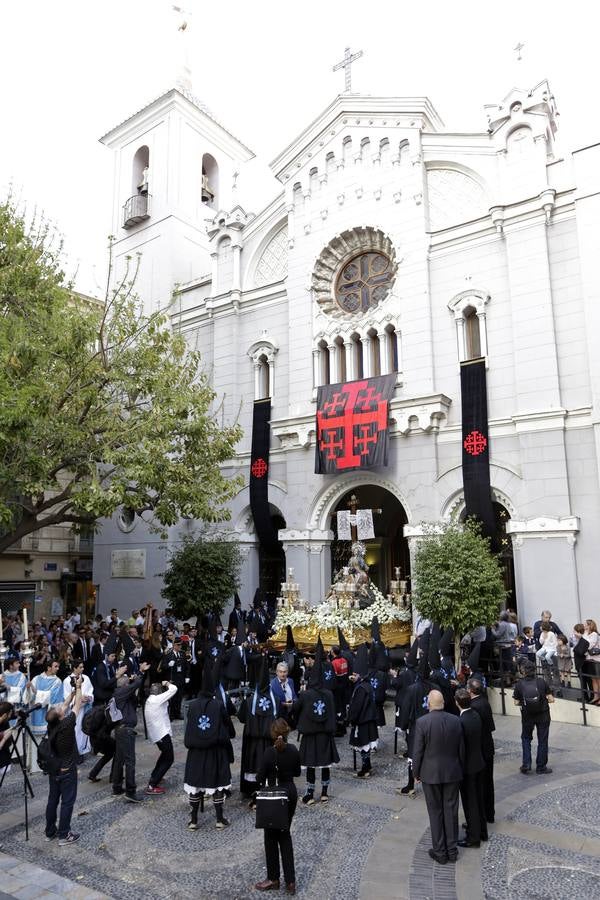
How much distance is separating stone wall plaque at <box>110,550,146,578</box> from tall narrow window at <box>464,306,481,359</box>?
601 inches

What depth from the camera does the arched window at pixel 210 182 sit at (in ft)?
108

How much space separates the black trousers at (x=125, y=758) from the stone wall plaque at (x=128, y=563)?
1765 centimetres

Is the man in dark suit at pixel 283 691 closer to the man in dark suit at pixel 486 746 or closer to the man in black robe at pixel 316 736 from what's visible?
the man in black robe at pixel 316 736

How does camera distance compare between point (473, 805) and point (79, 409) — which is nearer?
point (473, 805)

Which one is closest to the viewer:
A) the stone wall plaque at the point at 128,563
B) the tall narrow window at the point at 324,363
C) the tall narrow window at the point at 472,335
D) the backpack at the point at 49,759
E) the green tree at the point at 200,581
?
the backpack at the point at 49,759

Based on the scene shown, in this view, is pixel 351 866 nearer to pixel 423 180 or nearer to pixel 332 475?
pixel 332 475

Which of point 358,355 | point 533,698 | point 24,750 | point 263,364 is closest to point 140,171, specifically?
point 263,364

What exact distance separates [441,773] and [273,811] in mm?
1935

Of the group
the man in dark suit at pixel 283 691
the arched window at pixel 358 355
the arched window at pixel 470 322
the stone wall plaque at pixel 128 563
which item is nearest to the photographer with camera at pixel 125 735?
the man in dark suit at pixel 283 691

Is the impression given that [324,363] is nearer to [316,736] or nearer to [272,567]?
[272,567]

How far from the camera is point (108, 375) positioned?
1591cm

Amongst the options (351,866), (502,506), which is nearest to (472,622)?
(502,506)

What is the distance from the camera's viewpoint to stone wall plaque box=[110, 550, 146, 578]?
87.5 ft

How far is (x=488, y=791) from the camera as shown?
7941mm
